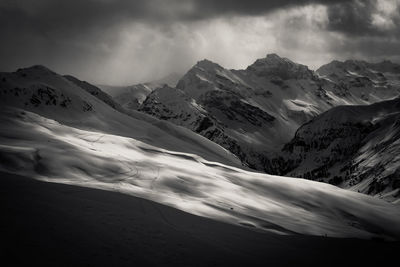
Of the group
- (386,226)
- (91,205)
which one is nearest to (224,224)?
(91,205)

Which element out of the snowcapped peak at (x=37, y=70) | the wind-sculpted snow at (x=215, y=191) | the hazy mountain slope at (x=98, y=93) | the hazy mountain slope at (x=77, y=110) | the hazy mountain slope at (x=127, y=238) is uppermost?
the hazy mountain slope at (x=98, y=93)

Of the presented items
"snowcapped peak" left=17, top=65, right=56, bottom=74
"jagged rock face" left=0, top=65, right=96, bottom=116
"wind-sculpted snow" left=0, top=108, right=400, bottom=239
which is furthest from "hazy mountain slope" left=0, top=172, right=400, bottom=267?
"snowcapped peak" left=17, top=65, right=56, bottom=74

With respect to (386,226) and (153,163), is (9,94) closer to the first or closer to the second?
(153,163)

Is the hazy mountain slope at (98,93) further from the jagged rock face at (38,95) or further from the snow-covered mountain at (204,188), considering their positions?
the snow-covered mountain at (204,188)

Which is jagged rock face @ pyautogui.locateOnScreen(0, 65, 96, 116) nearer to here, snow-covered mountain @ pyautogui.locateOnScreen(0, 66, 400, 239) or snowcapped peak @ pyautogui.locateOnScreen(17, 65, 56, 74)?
snowcapped peak @ pyautogui.locateOnScreen(17, 65, 56, 74)

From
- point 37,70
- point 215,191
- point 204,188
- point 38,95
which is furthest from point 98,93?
point 215,191

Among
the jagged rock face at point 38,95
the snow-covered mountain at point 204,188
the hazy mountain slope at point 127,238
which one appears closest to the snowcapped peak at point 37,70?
the jagged rock face at point 38,95

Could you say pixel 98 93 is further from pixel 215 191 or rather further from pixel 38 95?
pixel 215 191
